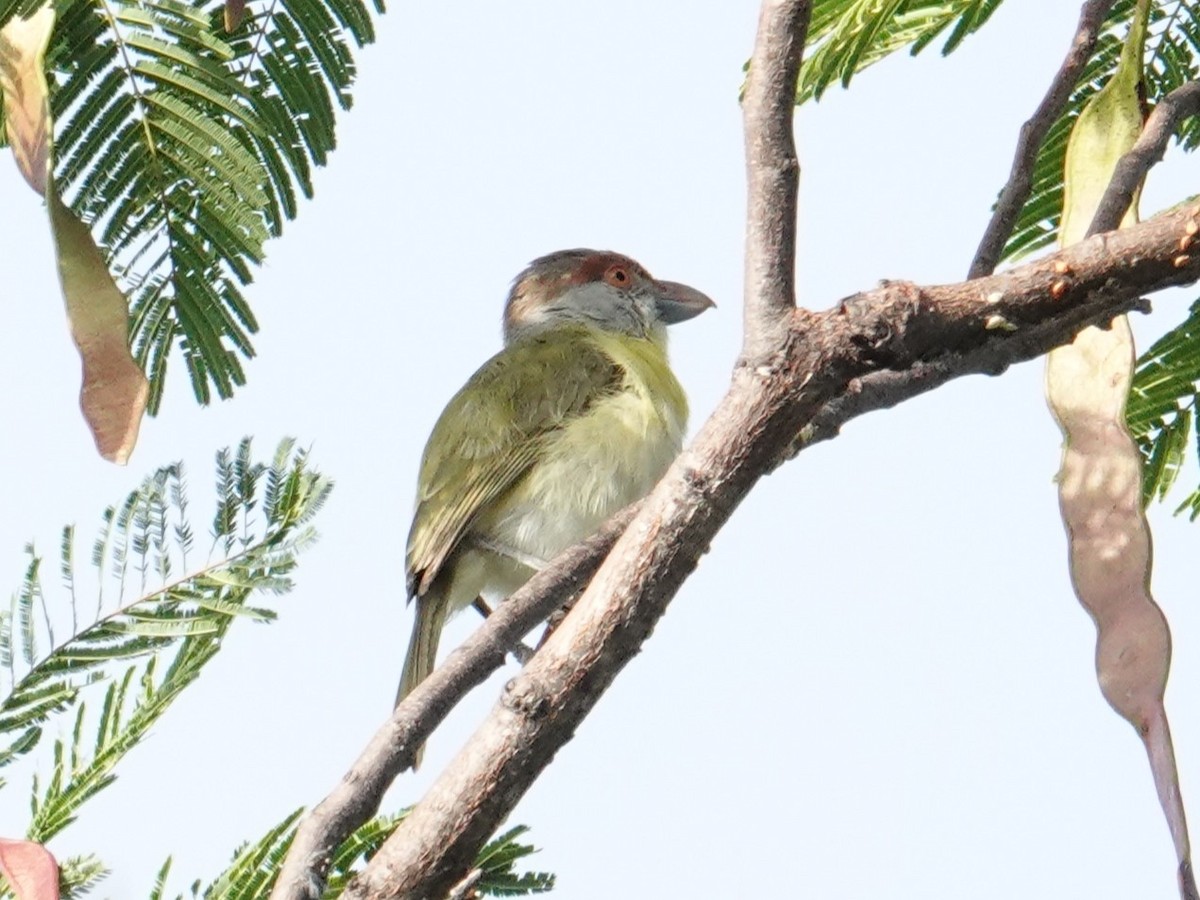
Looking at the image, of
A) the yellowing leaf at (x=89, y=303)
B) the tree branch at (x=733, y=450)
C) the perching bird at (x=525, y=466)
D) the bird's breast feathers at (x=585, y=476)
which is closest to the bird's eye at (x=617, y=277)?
the perching bird at (x=525, y=466)

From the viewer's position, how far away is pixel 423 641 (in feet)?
16.4

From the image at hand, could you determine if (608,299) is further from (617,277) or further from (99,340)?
(99,340)

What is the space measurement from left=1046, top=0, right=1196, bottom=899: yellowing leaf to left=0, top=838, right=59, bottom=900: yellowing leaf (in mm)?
1142

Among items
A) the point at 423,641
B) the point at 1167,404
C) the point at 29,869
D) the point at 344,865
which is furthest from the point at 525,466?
the point at 29,869

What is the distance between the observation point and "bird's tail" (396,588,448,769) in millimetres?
4855

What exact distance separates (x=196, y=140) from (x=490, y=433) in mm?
Result: 2746

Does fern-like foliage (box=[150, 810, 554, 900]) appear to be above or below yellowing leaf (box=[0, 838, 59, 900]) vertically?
above

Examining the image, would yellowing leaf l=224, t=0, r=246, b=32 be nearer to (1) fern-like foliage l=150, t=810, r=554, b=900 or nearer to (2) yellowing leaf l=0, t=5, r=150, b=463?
(2) yellowing leaf l=0, t=5, r=150, b=463

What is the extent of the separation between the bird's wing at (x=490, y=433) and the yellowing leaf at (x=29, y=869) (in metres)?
3.22

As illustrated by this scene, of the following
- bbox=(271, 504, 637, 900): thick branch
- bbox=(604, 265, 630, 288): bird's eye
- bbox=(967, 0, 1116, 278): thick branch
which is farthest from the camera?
bbox=(604, 265, 630, 288): bird's eye

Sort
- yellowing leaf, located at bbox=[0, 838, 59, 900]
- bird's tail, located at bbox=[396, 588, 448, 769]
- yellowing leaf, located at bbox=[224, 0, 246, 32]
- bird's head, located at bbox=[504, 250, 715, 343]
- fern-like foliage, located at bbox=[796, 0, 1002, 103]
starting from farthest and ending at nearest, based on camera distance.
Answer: bird's head, located at bbox=[504, 250, 715, 343], bird's tail, located at bbox=[396, 588, 448, 769], fern-like foliage, located at bbox=[796, 0, 1002, 103], yellowing leaf, located at bbox=[224, 0, 246, 32], yellowing leaf, located at bbox=[0, 838, 59, 900]

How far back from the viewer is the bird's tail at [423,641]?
4855 mm

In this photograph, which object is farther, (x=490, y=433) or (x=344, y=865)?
(x=490, y=433)

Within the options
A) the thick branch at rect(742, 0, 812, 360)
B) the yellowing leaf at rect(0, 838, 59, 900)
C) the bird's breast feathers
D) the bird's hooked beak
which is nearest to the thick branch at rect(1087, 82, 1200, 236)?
the thick branch at rect(742, 0, 812, 360)
